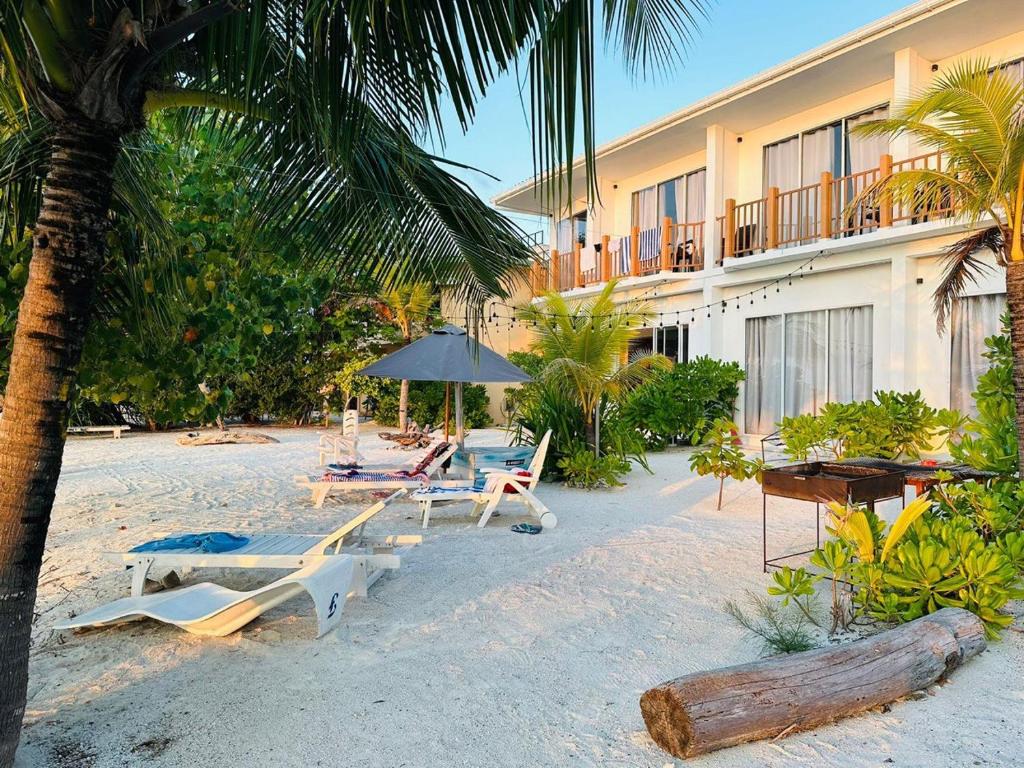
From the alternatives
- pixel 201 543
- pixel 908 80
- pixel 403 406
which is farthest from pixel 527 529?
pixel 403 406

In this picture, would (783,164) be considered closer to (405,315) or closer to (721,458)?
(721,458)

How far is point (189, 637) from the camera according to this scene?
392 centimetres

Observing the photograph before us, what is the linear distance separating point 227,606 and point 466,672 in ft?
4.32

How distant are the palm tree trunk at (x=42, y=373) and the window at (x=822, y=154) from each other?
1197 cm

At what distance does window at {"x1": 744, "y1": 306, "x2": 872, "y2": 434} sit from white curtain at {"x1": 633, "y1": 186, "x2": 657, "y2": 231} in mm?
4391

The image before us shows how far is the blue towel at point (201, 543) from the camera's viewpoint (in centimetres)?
447

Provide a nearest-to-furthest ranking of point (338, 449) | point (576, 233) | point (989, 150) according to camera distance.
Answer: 1. point (989, 150)
2. point (338, 449)
3. point (576, 233)

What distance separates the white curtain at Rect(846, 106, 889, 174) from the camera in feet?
37.9

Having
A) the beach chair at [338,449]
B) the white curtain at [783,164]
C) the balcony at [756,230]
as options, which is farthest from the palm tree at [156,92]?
the white curtain at [783,164]

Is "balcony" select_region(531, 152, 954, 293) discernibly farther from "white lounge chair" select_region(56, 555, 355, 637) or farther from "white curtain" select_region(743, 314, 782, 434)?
"white lounge chair" select_region(56, 555, 355, 637)

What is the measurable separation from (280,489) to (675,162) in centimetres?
1160

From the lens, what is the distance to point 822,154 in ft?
41.4

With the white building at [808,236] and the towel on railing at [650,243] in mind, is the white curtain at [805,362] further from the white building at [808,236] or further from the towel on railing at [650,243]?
the towel on railing at [650,243]

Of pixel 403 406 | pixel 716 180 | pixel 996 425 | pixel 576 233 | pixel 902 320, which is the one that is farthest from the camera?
pixel 576 233
